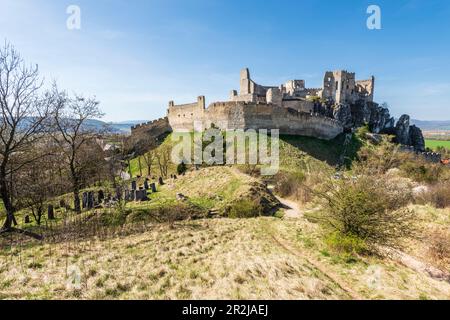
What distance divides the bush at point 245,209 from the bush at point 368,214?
8.07m

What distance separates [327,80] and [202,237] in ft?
177

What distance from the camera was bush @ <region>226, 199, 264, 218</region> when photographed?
18688 millimetres

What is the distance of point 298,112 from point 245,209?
2413 centimetres

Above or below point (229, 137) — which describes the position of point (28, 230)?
below

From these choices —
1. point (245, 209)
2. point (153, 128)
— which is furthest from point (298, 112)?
point (153, 128)

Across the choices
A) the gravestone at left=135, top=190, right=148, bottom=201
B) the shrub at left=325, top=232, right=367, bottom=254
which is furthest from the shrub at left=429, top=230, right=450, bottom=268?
the gravestone at left=135, top=190, right=148, bottom=201

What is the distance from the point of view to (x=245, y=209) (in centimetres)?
1872

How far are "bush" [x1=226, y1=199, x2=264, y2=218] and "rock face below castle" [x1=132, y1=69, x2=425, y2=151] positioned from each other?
17.4m

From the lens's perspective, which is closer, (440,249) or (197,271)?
(197,271)

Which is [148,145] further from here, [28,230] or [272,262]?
[272,262]

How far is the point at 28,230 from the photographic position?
1383 centimetres

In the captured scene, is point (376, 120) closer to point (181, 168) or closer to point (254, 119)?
point (254, 119)

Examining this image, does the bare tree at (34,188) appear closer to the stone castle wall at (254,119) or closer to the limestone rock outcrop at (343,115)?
the stone castle wall at (254,119)
